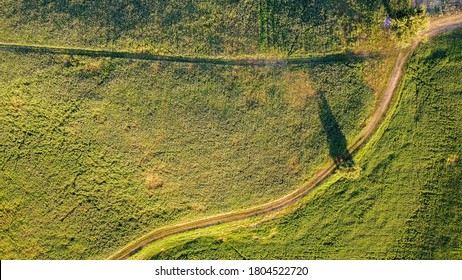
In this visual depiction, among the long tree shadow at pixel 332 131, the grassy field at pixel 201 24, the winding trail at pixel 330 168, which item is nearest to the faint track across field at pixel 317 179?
the winding trail at pixel 330 168

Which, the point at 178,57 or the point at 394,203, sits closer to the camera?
the point at 178,57

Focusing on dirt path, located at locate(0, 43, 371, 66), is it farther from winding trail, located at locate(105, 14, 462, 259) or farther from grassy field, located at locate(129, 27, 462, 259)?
grassy field, located at locate(129, 27, 462, 259)

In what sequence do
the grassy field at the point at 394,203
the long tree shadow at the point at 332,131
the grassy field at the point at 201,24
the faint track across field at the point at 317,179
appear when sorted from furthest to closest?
the grassy field at the point at 394,203 < the faint track across field at the point at 317,179 < the long tree shadow at the point at 332,131 < the grassy field at the point at 201,24

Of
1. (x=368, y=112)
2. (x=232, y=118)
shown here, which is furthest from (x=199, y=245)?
(x=368, y=112)

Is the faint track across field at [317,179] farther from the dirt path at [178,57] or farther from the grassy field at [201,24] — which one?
the grassy field at [201,24]

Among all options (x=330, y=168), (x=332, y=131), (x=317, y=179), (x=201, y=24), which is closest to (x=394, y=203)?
(x=330, y=168)

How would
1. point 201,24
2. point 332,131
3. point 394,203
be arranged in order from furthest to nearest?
point 394,203 → point 332,131 → point 201,24

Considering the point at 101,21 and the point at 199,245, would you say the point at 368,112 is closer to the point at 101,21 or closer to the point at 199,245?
the point at 199,245

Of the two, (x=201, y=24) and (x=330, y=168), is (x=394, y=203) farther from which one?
(x=201, y=24)
